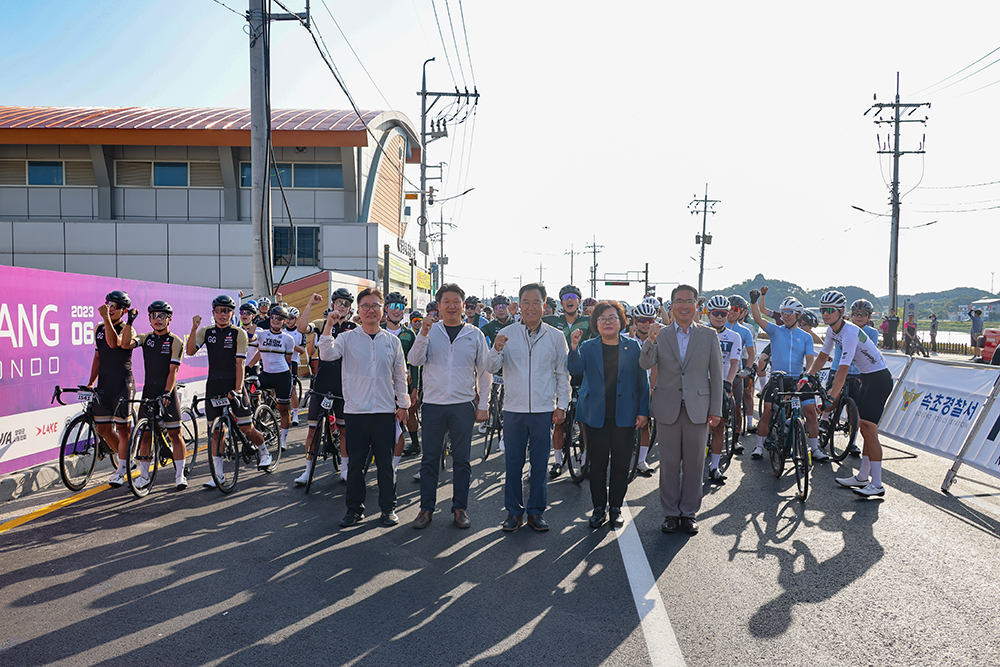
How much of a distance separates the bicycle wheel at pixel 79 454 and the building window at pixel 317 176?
26115mm

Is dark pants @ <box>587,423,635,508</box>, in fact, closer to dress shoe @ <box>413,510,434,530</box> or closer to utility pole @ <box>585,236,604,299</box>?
dress shoe @ <box>413,510,434,530</box>

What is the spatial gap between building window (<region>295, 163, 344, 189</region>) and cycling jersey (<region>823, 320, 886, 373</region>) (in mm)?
28235

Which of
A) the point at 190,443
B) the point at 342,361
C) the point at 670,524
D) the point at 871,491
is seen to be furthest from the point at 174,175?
the point at 871,491

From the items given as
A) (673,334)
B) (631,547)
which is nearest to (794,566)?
(631,547)

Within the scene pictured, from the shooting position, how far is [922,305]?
527 ft

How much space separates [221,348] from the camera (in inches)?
280

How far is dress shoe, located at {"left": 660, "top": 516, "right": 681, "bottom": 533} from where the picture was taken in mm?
5590

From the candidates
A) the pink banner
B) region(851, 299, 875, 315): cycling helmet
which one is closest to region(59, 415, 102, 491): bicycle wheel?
the pink banner

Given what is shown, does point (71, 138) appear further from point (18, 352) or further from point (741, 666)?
point (741, 666)

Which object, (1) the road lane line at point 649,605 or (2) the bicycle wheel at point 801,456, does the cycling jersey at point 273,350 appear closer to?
(1) the road lane line at point 649,605

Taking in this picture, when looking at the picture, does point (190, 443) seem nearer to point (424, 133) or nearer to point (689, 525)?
point (689, 525)

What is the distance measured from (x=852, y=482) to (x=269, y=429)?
7048 mm

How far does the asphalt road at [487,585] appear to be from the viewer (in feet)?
11.5

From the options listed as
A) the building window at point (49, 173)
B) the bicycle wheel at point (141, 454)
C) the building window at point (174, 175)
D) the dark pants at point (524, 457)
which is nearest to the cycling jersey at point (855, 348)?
the dark pants at point (524, 457)
